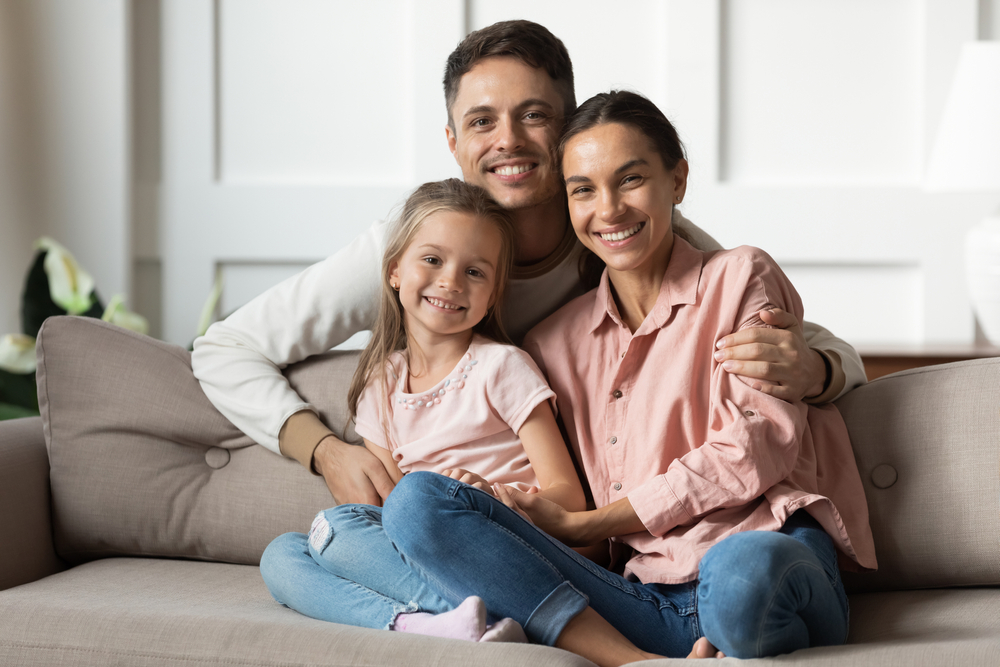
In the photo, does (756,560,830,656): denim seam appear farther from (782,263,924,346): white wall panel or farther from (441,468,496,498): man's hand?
(782,263,924,346): white wall panel

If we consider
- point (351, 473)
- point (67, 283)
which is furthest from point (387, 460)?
point (67, 283)

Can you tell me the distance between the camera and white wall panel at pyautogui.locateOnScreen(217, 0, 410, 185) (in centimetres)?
262

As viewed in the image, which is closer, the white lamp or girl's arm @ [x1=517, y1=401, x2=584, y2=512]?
girl's arm @ [x1=517, y1=401, x2=584, y2=512]

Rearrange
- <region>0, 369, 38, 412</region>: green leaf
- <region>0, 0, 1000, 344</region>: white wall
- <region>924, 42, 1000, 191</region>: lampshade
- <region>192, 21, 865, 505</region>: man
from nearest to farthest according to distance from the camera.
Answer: <region>192, 21, 865, 505</region>: man < <region>924, 42, 1000, 191</region>: lampshade < <region>0, 369, 38, 412</region>: green leaf < <region>0, 0, 1000, 344</region>: white wall

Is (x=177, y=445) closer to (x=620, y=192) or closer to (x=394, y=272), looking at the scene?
(x=394, y=272)

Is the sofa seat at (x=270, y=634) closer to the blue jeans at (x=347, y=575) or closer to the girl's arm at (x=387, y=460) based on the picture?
the blue jeans at (x=347, y=575)

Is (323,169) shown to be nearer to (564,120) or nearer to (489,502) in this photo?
(564,120)

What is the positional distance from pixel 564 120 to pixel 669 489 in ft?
2.28

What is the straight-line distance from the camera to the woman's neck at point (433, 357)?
1400 mm

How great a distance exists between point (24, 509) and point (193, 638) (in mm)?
522

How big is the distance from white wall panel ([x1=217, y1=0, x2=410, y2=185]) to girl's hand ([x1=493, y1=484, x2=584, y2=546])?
5.42 feet

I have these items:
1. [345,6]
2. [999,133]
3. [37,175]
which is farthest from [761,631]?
[37,175]

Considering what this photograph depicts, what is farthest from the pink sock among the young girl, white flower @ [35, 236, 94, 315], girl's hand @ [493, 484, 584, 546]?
white flower @ [35, 236, 94, 315]

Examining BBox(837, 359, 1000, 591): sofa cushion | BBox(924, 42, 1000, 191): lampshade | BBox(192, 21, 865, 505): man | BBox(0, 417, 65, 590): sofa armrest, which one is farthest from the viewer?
BBox(924, 42, 1000, 191): lampshade
